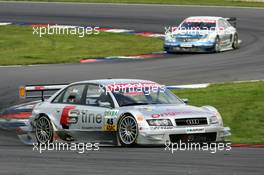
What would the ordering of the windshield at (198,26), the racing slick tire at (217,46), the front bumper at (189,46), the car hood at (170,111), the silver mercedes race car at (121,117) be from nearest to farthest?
1. the silver mercedes race car at (121,117)
2. the car hood at (170,111)
3. the front bumper at (189,46)
4. the racing slick tire at (217,46)
5. the windshield at (198,26)

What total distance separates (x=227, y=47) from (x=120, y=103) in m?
17.2

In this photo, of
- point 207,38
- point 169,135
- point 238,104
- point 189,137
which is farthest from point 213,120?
point 207,38

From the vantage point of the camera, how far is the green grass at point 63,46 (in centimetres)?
2894

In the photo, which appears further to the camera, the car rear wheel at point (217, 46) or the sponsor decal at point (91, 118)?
the car rear wheel at point (217, 46)

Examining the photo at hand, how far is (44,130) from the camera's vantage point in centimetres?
1559

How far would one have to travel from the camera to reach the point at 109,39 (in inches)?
1355

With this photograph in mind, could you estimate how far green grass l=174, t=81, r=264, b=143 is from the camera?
53.9ft

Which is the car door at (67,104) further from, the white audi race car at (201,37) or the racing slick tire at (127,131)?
the white audi race car at (201,37)

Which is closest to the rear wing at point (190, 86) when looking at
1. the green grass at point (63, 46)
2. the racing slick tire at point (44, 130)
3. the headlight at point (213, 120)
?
the racing slick tire at point (44, 130)

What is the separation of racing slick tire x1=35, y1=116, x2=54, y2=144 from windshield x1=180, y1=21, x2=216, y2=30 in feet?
53.3

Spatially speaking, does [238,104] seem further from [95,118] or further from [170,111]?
[95,118]

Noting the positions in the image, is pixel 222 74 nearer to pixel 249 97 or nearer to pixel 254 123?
pixel 249 97

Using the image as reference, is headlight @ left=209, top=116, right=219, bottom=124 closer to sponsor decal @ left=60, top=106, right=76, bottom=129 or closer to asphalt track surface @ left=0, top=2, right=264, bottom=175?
asphalt track surface @ left=0, top=2, right=264, bottom=175

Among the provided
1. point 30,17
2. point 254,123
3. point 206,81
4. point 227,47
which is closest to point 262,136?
point 254,123
